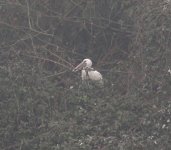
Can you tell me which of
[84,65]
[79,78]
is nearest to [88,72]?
[79,78]

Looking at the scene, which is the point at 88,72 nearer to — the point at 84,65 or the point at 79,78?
the point at 79,78

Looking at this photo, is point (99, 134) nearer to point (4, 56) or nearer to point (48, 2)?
point (4, 56)

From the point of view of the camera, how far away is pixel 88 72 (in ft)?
32.4

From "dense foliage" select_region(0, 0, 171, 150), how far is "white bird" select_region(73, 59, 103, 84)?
0.09 metres

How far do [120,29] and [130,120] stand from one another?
2692 millimetres

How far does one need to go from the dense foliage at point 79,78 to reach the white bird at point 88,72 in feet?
0.30

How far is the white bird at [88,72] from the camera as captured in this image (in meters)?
9.66

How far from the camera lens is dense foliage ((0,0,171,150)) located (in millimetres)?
8172

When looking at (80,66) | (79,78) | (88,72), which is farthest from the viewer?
(80,66)

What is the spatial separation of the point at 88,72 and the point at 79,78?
0.62 feet

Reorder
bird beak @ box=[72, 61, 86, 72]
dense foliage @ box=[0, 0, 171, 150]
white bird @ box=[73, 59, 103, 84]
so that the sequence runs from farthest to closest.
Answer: bird beak @ box=[72, 61, 86, 72] < white bird @ box=[73, 59, 103, 84] < dense foliage @ box=[0, 0, 171, 150]

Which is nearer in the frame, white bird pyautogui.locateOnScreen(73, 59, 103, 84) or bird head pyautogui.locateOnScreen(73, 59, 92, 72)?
white bird pyautogui.locateOnScreen(73, 59, 103, 84)

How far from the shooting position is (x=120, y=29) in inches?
420

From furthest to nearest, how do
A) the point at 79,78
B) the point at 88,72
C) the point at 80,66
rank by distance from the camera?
the point at 80,66
the point at 88,72
the point at 79,78
